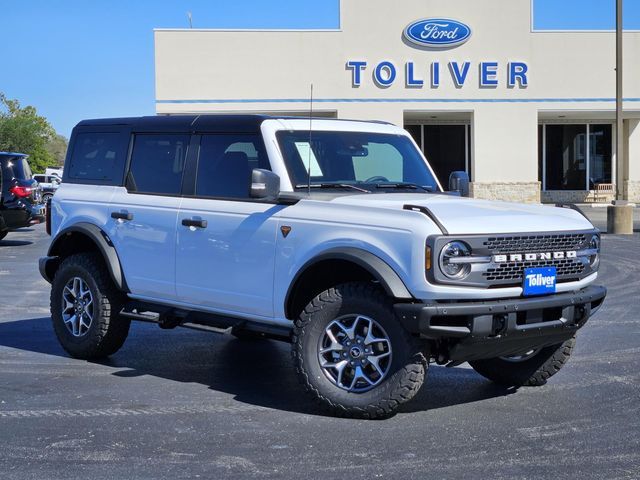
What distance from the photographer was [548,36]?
35469 mm

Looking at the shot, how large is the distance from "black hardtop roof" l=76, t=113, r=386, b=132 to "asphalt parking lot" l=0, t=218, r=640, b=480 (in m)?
1.98

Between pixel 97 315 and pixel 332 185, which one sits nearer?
pixel 332 185

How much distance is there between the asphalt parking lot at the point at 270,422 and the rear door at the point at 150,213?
0.81 meters

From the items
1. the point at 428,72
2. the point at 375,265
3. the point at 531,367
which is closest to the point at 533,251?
the point at 375,265

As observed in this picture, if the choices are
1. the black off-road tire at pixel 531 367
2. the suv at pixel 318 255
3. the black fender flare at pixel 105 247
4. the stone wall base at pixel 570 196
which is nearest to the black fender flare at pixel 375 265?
the suv at pixel 318 255

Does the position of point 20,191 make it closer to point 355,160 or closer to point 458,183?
point 458,183

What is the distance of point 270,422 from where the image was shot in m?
6.14

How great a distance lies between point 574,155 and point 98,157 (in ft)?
108

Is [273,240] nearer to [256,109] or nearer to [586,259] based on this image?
[586,259]

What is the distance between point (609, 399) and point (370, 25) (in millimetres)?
29864

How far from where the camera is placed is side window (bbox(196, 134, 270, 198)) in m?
7.09

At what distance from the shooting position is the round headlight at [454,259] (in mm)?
5793

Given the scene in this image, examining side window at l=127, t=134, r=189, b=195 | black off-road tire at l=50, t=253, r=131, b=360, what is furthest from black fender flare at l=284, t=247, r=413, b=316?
black off-road tire at l=50, t=253, r=131, b=360

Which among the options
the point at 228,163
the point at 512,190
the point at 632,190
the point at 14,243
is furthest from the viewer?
the point at 632,190
